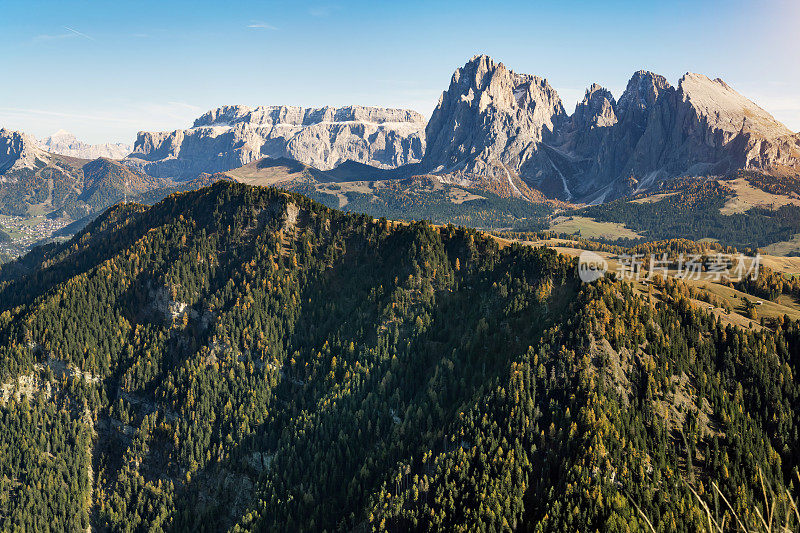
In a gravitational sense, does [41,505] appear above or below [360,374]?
below

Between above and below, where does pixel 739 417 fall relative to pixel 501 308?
below

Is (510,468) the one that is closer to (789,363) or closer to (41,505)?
(789,363)

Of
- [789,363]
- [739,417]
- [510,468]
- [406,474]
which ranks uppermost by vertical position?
[789,363]

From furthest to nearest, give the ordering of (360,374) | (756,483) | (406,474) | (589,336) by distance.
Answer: (360,374) → (589,336) → (406,474) → (756,483)

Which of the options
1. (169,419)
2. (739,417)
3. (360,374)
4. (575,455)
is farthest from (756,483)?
(169,419)

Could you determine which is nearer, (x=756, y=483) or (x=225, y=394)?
(x=756, y=483)

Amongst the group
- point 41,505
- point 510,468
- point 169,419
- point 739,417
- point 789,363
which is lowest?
point 41,505

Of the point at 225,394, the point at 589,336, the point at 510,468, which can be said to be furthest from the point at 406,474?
the point at 225,394

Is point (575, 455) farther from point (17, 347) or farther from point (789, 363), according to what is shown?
point (17, 347)

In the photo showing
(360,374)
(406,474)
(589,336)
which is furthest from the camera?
(360,374)
